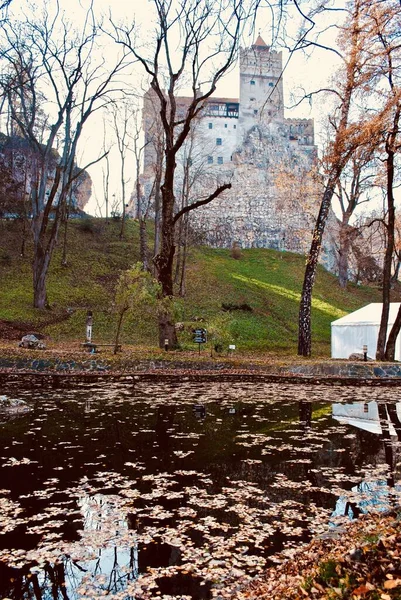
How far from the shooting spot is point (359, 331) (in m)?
20.8

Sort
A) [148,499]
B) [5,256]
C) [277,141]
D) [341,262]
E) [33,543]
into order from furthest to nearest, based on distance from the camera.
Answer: [277,141] → [341,262] → [5,256] → [148,499] → [33,543]

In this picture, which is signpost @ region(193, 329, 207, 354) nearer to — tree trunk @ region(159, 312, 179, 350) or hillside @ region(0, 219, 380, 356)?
hillside @ region(0, 219, 380, 356)

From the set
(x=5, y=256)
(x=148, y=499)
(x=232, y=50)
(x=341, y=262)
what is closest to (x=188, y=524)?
(x=148, y=499)

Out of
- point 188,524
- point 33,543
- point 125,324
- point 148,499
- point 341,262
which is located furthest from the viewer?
point 341,262

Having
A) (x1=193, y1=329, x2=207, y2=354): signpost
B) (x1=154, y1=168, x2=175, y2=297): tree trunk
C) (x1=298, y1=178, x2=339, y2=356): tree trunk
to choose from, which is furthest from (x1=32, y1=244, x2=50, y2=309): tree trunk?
(x1=298, y1=178, x2=339, y2=356): tree trunk

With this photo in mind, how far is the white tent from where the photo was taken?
20.0 metres

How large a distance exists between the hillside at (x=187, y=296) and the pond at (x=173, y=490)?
8854 millimetres

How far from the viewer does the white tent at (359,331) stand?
2002 centimetres

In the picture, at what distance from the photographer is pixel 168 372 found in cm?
1440

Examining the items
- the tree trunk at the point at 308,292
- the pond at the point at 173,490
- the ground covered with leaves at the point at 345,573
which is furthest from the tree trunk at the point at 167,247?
the ground covered with leaves at the point at 345,573

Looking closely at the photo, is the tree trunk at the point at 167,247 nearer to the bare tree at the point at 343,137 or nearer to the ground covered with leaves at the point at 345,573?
the bare tree at the point at 343,137

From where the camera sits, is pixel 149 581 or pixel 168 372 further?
pixel 168 372

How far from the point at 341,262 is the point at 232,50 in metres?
24.9

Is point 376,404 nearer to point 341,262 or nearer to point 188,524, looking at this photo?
point 188,524
